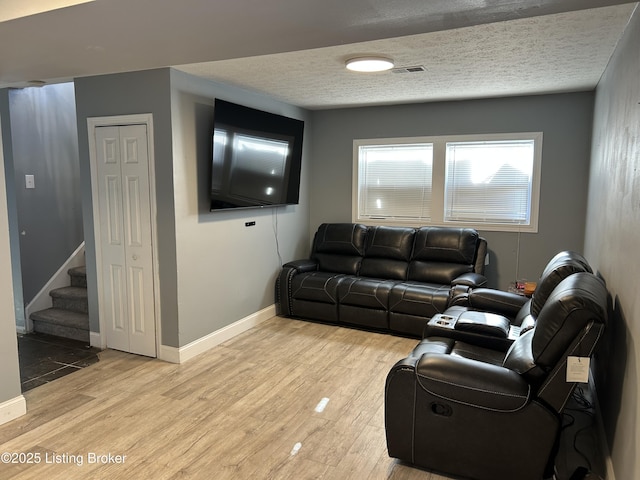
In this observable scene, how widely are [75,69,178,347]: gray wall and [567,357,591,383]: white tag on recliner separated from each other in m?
Result: 2.88

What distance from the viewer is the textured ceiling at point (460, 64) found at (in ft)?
8.36

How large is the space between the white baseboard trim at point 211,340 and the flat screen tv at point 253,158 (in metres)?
1.16

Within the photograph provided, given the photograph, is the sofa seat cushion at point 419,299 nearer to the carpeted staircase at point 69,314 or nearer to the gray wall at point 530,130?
the gray wall at point 530,130

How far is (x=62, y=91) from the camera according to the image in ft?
15.4

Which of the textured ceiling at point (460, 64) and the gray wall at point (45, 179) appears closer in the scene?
the textured ceiling at point (460, 64)

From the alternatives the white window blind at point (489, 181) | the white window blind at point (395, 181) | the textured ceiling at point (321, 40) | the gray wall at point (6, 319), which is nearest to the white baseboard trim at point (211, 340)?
the gray wall at point (6, 319)

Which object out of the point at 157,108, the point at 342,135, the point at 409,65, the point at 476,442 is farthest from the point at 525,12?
the point at 342,135

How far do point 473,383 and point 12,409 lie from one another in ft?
9.13

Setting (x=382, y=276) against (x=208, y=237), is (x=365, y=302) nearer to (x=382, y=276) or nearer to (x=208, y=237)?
(x=382, y=276)

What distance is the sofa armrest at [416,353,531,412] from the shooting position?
6.75 feet

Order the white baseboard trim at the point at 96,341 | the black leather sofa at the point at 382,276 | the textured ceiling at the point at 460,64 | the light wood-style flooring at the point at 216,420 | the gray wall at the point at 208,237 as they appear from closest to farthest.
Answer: the light wood-style flooring at the point at 216,420 < the textured ceiling at the point at 460,64 < the gray wall at the point at 208,237 < the white baseboard trim at the point at 96,341 < the black leather sofa at the point at 382,276

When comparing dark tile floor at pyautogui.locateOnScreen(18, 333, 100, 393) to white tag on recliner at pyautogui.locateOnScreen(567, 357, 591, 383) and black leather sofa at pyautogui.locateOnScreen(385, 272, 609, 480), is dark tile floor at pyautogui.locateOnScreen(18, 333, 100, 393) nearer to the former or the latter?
black leather sofa at pyautogui.locateOnScreen(385, 272, 609, 480)

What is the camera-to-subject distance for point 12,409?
2.84 m

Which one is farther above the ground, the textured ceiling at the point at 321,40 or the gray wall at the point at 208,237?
the textured ceiling at the point at 321,40
